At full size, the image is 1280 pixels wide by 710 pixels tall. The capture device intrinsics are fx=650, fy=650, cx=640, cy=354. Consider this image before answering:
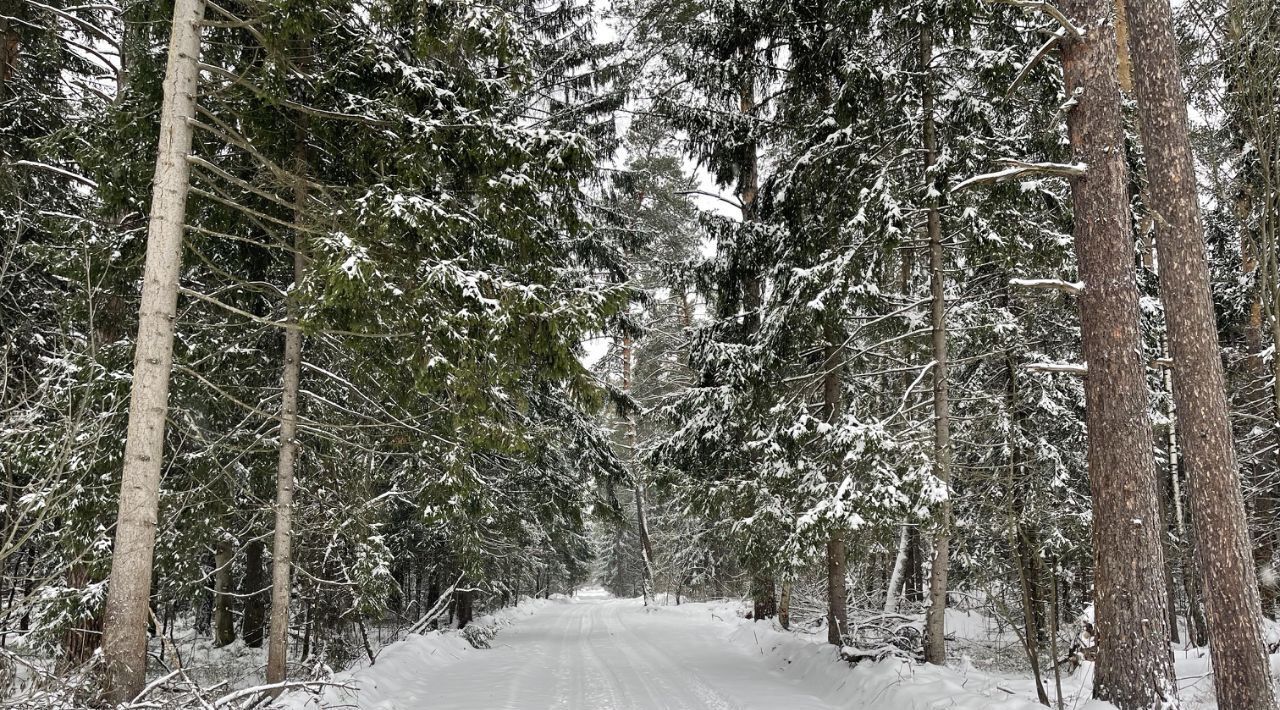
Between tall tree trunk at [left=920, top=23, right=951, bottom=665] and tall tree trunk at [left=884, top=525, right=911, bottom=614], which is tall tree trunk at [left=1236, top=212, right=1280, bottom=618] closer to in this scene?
tall tree trunk at [left=884, top=525, right=911, bottom=614]

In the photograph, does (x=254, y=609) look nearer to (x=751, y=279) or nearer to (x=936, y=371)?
(x=751, y=279)

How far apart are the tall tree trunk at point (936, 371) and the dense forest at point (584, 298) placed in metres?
0.06

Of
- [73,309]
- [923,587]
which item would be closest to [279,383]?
[73,309]

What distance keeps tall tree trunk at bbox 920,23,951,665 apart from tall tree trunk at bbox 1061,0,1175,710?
254 cm

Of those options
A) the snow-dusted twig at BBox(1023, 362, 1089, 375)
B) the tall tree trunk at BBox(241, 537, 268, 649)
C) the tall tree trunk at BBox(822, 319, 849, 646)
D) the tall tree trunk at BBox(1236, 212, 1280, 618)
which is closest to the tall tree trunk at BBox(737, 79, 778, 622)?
the tall tree trunk at BBox(822, 319, 849, 646)

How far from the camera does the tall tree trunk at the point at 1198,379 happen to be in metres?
5.25

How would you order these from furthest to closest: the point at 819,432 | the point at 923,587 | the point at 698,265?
1. the point at 923,587
2. the point at 698,265
3. the point at 819,432

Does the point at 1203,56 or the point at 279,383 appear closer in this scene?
the point at 1203,56

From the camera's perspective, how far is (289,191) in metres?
7.64

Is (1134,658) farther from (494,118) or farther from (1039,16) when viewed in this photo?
(494,118)

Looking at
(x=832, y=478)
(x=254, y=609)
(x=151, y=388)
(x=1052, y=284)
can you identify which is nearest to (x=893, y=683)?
(x=832, y=478)

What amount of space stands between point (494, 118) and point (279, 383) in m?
4.87

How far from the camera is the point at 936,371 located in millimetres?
8930

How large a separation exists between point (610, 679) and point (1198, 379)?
867 centimetres
